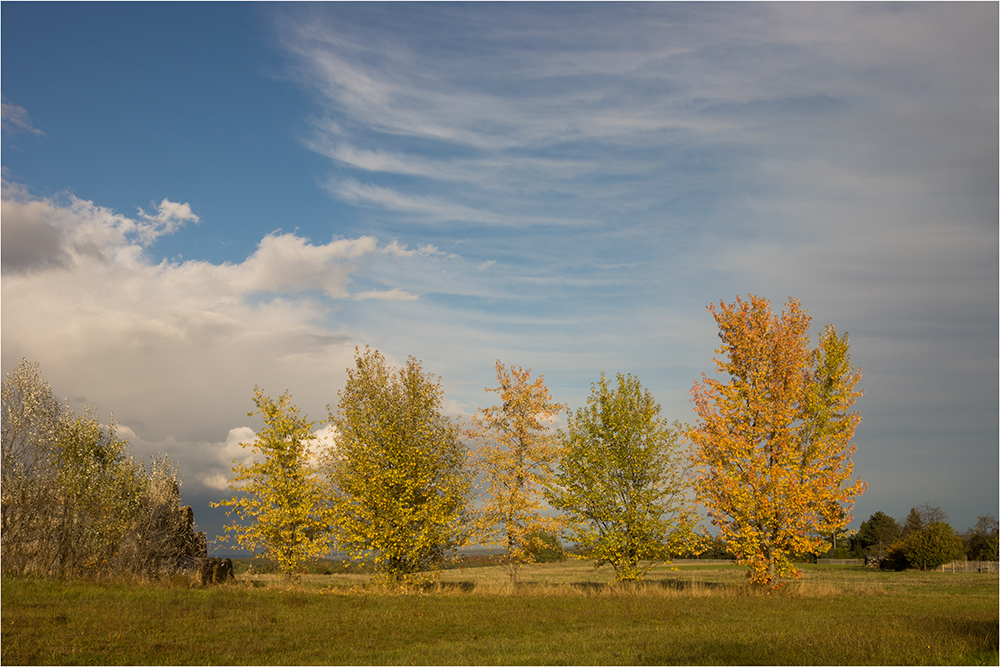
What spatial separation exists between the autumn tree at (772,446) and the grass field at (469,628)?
3.21 meters

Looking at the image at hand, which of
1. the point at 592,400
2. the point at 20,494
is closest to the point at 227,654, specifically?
the point at 20,494

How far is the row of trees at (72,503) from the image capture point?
87.7ft

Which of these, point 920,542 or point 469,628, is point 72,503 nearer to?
point 469,628

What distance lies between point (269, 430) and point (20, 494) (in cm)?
1025

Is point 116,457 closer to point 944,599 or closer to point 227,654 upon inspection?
point 227,654

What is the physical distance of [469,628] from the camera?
58.6 feet

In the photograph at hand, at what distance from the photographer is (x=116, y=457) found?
1430 inches

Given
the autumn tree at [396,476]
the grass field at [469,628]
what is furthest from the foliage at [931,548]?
the autumn tree at [396,476]

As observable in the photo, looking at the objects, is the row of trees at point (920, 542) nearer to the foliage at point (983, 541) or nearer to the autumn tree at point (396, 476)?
the foliage at point (983, 541)

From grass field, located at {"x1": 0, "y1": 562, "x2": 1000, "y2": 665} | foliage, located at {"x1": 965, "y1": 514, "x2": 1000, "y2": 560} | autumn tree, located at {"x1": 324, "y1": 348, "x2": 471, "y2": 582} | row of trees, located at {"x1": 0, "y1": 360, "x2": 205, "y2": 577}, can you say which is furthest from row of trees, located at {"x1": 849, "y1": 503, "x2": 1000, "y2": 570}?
row of trees, located at {"x1": 0, "y1": 360, "x2": 205, "y2": 577}

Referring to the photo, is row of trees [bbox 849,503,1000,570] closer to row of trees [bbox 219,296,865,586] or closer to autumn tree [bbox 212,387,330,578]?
row of trees [bbox 219,296,865,586]

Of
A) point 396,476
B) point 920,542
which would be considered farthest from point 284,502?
point 920,542

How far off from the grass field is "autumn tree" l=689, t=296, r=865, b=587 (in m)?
3.21

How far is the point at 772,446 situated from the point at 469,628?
18384 mm
